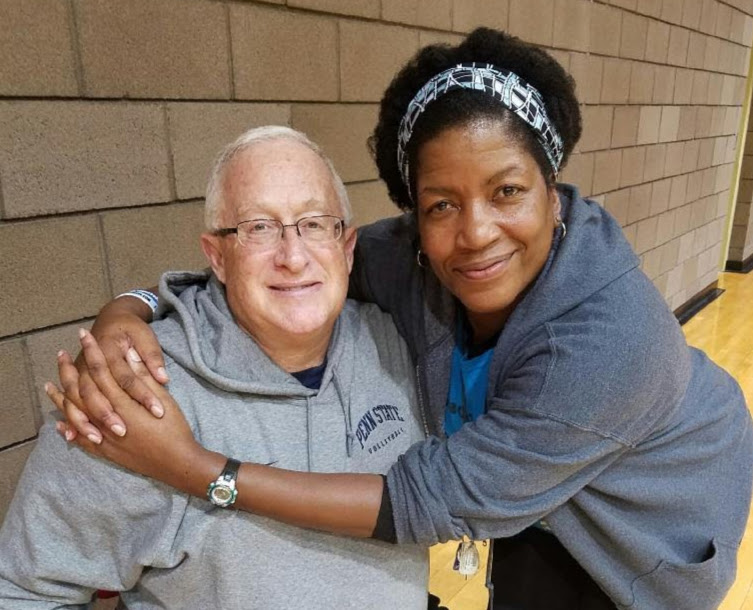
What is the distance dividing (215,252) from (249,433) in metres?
0.35

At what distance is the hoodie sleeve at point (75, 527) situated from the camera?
3.05 feet

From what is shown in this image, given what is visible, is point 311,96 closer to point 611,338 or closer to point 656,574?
point 611,338

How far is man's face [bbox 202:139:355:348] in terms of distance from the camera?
1.09 meters

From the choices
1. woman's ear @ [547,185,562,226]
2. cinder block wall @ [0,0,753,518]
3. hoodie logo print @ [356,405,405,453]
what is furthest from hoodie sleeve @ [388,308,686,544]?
cinder block wall @ [0,0,753,518]

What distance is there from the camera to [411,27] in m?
2.34

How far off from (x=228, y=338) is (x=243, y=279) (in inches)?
4.3

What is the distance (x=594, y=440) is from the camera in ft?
3.18

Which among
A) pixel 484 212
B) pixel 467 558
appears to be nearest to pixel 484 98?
pixel 484 212

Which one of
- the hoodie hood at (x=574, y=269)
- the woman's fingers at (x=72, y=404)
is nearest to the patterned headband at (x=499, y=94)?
the hoodie hood at (x=574, y=269)

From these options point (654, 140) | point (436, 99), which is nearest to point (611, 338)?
point (436, 99)

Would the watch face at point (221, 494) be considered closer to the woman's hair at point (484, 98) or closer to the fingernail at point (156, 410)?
the fingernail at point (156, 410)

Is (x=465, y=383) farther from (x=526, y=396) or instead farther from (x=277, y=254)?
(x=277, y=254)

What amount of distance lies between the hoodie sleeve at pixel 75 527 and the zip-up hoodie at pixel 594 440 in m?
0.39

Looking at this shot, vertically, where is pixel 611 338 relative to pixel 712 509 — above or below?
above
